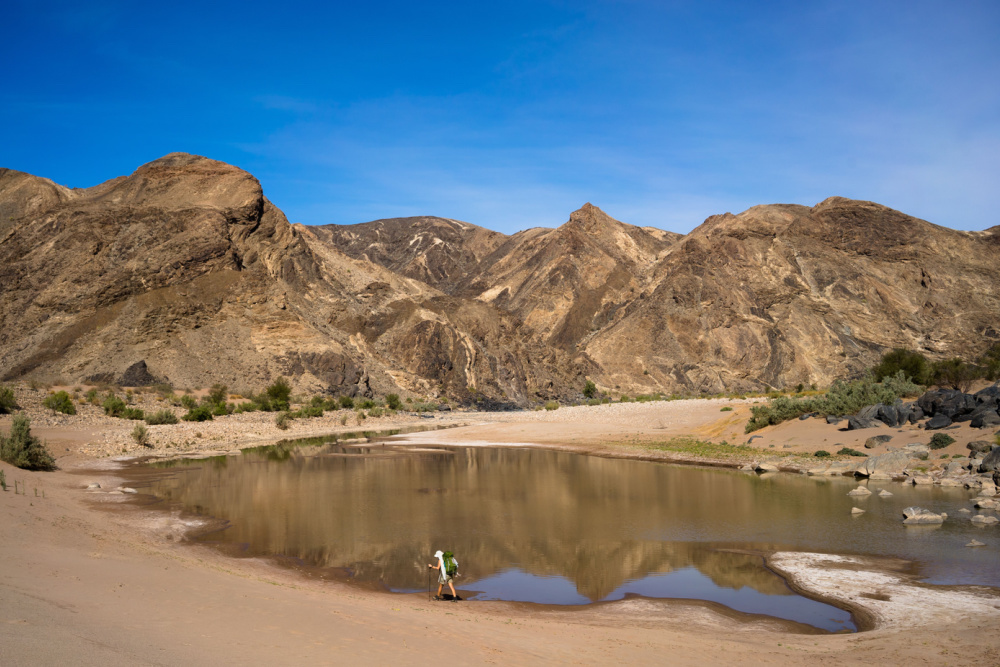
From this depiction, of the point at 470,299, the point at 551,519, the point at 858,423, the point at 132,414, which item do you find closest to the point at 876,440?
the point at 858,423

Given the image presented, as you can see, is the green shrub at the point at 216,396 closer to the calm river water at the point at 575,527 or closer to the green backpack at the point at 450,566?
the calm river water at the point at 575,527

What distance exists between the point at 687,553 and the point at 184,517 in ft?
38.6

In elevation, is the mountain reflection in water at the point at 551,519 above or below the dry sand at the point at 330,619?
below

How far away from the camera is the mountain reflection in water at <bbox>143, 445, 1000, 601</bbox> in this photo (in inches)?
500

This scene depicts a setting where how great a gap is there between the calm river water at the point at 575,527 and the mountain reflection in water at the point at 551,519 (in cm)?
5

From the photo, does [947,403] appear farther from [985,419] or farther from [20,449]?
[20,449]

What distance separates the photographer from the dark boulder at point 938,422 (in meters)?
24.4

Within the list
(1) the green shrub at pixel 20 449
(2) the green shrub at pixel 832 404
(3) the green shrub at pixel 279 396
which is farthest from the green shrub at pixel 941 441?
(3) the green shrub at pixel 279 396

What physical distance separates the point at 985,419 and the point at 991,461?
434 centimetres

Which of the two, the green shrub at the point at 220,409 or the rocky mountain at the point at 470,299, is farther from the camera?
the rocky mountain at the point at 470,299

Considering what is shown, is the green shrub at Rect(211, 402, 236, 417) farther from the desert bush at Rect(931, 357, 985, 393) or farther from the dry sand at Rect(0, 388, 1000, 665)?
the desert bush at Rect(931, 357, 985, 393)

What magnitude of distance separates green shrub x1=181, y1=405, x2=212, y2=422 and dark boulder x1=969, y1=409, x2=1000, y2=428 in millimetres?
38132

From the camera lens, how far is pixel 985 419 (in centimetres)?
2311

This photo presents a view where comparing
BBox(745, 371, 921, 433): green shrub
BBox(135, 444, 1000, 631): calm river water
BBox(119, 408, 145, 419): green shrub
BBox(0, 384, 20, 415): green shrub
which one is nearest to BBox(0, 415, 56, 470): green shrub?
BBox(135, 444, 1000, 631): calm river water
